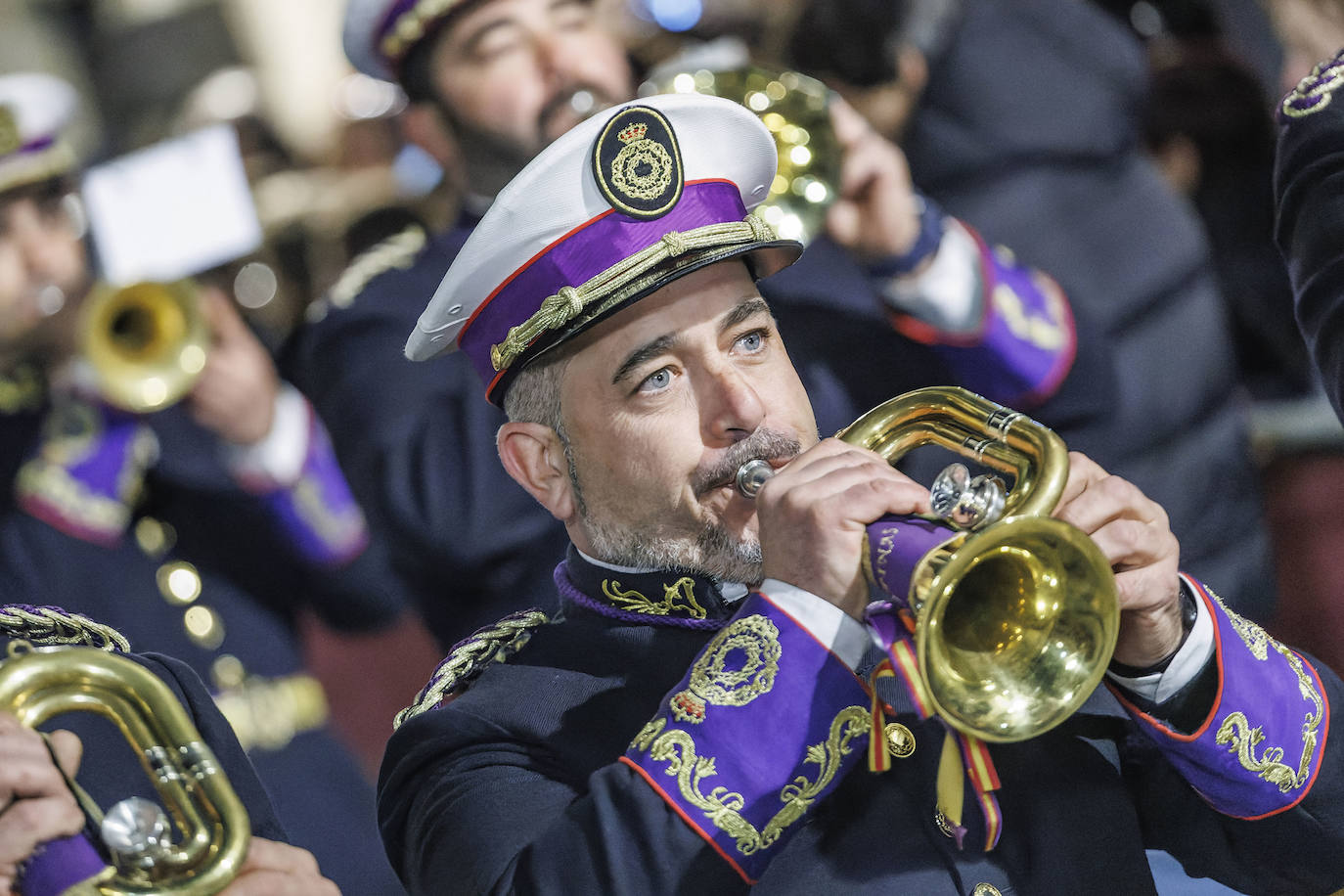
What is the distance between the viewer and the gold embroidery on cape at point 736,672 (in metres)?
2.10

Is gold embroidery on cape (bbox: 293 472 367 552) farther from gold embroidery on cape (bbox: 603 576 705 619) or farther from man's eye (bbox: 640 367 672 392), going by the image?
man's eye (bbox: 640 367 672 392)

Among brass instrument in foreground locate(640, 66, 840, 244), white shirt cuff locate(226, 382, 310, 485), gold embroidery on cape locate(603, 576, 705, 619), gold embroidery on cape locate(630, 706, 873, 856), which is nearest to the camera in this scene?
gold embroidery on cape locate(630, 706, 873, 856)

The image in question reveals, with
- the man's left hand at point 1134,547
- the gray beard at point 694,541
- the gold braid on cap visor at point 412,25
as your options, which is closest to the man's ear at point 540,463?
the gray beard at point 694,541

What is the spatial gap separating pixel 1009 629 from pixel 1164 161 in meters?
3.48

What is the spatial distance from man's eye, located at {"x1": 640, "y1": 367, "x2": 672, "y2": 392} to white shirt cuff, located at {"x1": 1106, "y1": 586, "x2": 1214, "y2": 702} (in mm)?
714

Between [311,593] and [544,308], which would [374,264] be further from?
[544,308]

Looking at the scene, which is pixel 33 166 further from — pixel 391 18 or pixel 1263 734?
pixel 1263 734

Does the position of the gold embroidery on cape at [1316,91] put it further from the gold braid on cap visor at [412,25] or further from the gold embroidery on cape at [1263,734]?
the gold braid on cap visor at [412,25]

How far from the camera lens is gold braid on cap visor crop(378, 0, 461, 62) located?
365cm

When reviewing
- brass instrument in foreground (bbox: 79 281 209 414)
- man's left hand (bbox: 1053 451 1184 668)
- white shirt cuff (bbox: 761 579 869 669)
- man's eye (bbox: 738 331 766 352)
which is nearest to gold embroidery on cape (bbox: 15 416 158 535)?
brass instrument in foreground (bbox: 79 281 209 414)

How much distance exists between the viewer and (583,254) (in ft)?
7.78

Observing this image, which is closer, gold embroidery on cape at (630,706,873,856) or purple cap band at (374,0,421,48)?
gold embroidery on cape at (630,706,873,856)

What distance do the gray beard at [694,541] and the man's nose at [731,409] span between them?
0.02 metres

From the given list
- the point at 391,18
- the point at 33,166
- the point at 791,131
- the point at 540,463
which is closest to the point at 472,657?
the point at 540,463
